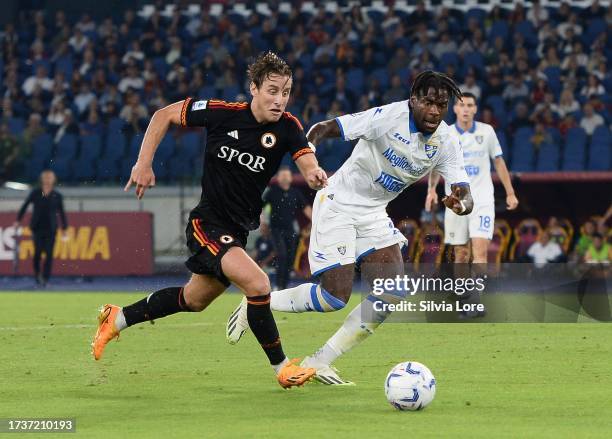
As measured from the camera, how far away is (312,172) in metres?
7.55

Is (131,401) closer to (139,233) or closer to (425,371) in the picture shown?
(425,371)

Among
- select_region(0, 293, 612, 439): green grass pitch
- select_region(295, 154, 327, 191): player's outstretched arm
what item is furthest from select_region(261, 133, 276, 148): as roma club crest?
select_region(0, 293, 612, 439): green grass pitch

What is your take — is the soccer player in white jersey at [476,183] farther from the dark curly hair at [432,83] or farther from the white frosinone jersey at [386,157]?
the dark curly hair at [432,83]

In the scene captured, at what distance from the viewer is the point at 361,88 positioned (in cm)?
2433

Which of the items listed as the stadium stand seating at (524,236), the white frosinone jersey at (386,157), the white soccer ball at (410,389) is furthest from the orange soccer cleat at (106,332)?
the stadium stand seating at (524,236)

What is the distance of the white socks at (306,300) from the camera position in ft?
28.4

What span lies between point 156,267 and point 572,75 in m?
8.59

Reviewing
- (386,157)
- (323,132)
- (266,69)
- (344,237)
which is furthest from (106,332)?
(386,157)

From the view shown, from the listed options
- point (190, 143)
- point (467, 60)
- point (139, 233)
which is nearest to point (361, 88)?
point (467, 60)

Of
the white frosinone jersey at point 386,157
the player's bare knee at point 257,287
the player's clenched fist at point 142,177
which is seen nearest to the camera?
the player's clenched fist at point 142,177

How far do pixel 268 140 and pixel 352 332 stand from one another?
56.3 inches

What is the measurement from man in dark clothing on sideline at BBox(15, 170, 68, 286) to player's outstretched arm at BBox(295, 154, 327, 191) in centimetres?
1325

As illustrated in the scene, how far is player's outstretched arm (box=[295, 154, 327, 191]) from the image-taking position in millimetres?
7496

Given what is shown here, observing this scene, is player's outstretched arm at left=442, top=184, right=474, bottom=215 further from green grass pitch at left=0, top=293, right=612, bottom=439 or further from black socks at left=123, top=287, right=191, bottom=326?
black socks at left=123, top=287, right=191, bottom=326
